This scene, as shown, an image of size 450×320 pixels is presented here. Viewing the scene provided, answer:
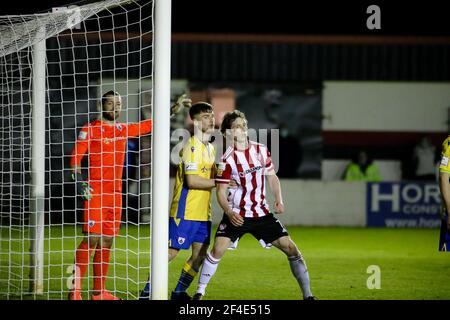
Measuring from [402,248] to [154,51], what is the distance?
735 cm

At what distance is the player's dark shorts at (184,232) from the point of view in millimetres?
7145

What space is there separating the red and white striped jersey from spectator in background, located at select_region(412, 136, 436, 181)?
11.4 m

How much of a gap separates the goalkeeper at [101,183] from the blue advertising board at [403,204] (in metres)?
9.62

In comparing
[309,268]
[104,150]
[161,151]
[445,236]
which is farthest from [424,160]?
[161,151]

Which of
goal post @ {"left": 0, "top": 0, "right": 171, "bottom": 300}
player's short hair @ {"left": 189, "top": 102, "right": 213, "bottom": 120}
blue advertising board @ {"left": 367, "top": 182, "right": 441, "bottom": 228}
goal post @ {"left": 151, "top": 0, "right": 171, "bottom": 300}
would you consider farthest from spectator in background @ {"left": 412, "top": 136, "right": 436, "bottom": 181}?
goal post @ {"left": 151, "top": 0, "right": 171, "bottom": 300}

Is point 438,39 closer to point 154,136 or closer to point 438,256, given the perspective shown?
point 438,256

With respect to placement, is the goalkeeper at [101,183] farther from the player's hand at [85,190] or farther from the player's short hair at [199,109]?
the player's short hair at [199,109]

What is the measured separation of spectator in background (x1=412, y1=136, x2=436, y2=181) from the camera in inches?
703

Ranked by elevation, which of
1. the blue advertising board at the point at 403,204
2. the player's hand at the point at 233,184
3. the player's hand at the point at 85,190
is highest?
the player's hand at the point at 233,184

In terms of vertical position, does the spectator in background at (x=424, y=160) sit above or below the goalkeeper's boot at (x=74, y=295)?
below

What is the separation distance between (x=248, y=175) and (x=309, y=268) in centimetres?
335

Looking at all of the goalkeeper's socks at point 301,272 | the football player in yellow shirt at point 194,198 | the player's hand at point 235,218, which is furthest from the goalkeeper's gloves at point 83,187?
the goalkeeper's socks at point 301,272
